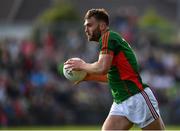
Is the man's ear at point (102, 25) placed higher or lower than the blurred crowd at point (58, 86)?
higher

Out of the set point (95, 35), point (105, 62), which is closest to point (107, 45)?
point (105, 62)

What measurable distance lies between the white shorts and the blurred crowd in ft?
36.1

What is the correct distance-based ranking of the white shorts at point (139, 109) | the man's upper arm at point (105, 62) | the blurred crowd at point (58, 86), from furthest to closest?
1. the blurred crowd at point (58, 86)
2. the white shorts at point (139, 109)
3. the man's upper arm at point (105, 62)

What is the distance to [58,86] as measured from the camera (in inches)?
843

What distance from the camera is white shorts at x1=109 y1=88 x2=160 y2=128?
388 inches

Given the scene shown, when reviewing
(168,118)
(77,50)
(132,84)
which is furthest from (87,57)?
(132,84)

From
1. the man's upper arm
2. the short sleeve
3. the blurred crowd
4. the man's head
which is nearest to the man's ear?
the man's head

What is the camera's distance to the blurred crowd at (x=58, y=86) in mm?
21094

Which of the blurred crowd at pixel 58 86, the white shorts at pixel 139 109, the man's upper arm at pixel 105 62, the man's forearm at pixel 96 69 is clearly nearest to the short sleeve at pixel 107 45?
the man's upper arm at pixel 105 62

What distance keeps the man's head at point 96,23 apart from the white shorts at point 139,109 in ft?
2.95

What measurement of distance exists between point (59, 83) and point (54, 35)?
255 centimetres

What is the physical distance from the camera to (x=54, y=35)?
23781mm

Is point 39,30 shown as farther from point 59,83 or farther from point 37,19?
point 37,19

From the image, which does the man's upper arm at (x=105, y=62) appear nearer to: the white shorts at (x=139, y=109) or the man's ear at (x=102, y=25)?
the man's ear at (x=102, y=25)
